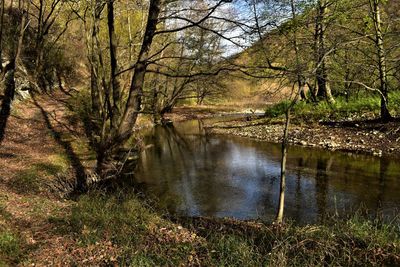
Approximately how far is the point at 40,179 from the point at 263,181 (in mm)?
7623

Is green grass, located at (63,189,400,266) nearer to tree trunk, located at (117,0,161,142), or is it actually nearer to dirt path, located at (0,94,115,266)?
dirt path, located at (0,94,115,266)

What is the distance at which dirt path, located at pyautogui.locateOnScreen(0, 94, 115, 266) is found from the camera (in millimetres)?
6695

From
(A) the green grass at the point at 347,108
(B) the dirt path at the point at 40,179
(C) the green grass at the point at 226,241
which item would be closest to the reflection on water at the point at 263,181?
(C) the green grass at the point at 226,241

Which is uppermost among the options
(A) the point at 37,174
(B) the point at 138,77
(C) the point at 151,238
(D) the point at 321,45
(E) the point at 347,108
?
(D) the point at 321,45

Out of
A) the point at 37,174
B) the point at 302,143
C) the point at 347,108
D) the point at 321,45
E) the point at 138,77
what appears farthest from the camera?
the point at 347,108

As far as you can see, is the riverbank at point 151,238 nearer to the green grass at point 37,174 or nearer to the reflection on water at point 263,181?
the green grass at point 37,174

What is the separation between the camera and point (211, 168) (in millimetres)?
17078

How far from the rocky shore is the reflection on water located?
1.06m

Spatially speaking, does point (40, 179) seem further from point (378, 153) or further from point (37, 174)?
point (378, 153)

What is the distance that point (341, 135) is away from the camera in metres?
20.8

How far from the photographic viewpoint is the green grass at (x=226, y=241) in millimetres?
6148

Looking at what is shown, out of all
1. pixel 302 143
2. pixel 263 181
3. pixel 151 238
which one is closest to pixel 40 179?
pixel 151 238

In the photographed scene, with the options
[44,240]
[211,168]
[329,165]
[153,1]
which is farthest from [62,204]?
[329,165]

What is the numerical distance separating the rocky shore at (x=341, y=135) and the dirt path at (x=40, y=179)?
37.6ft
